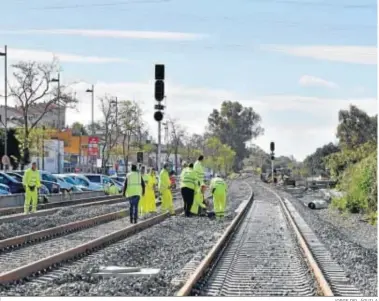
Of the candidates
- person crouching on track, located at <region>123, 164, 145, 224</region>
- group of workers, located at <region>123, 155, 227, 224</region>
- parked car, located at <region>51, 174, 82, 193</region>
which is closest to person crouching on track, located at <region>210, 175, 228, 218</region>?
group of workers, located at <region>123, 155, 227, 224</region>

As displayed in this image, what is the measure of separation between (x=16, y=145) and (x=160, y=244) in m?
63.1

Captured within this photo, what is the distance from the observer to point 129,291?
1137 centimetres

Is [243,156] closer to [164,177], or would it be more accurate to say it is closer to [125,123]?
[125,123]

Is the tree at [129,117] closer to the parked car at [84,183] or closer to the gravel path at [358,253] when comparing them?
the parked car at [84,183]

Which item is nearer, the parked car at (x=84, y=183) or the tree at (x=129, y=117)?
the parked car at (x=84, y=183)

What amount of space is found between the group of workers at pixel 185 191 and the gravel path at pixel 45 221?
2338 millimetres

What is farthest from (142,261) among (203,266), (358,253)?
(358,253)

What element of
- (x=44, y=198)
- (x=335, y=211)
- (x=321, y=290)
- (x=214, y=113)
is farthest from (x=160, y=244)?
(x=214, y=113)

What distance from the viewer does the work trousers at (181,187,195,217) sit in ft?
86.2

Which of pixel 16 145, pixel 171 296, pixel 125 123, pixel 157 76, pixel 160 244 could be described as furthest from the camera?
pixel 125 123

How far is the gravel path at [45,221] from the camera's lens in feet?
71.9

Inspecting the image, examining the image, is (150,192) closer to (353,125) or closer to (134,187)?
(134,187)

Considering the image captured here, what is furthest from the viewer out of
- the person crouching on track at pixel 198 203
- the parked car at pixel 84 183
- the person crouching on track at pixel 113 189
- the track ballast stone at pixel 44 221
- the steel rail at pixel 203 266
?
the person crouching on track at pixel 113 189

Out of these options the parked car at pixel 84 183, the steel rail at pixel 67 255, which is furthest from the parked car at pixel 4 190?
the steel rail at pixel 67 255
